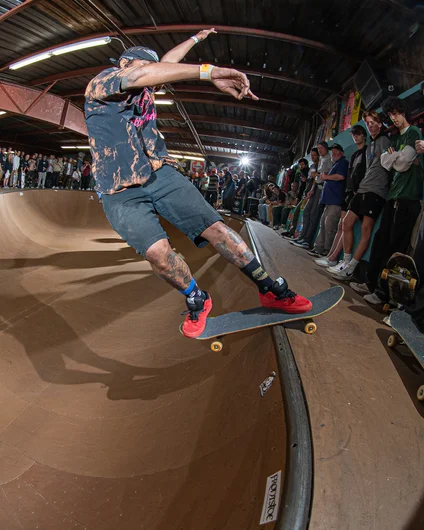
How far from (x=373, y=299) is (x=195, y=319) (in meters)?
1.87

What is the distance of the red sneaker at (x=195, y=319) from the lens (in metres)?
2.00

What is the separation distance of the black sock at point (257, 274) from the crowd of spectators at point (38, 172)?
16235mm

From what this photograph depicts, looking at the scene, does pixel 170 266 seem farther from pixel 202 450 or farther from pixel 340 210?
pixel 340 210

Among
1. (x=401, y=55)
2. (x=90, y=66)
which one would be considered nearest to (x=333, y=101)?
(x=401, y=55)

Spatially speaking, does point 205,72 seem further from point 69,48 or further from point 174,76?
point 69,48

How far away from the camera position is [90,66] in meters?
10.7

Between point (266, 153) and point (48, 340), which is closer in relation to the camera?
point (48, 340)

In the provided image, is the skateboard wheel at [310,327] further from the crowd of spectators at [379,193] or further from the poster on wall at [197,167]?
the poster on wall at [197,167]

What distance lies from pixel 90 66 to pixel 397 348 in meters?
13.3

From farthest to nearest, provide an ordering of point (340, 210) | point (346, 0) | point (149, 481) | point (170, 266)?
point (346, 0)
point (340, 210)
point (170, 266)
point (149, 481)

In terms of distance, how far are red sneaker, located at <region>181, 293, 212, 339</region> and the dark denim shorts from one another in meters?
0.43

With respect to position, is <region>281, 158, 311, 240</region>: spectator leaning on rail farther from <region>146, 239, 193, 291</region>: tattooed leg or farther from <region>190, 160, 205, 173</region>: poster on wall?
<region>190, 160, 205, 173</region>: poster on wall

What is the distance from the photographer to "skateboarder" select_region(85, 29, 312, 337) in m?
1.61

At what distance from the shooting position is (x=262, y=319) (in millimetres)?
1970
